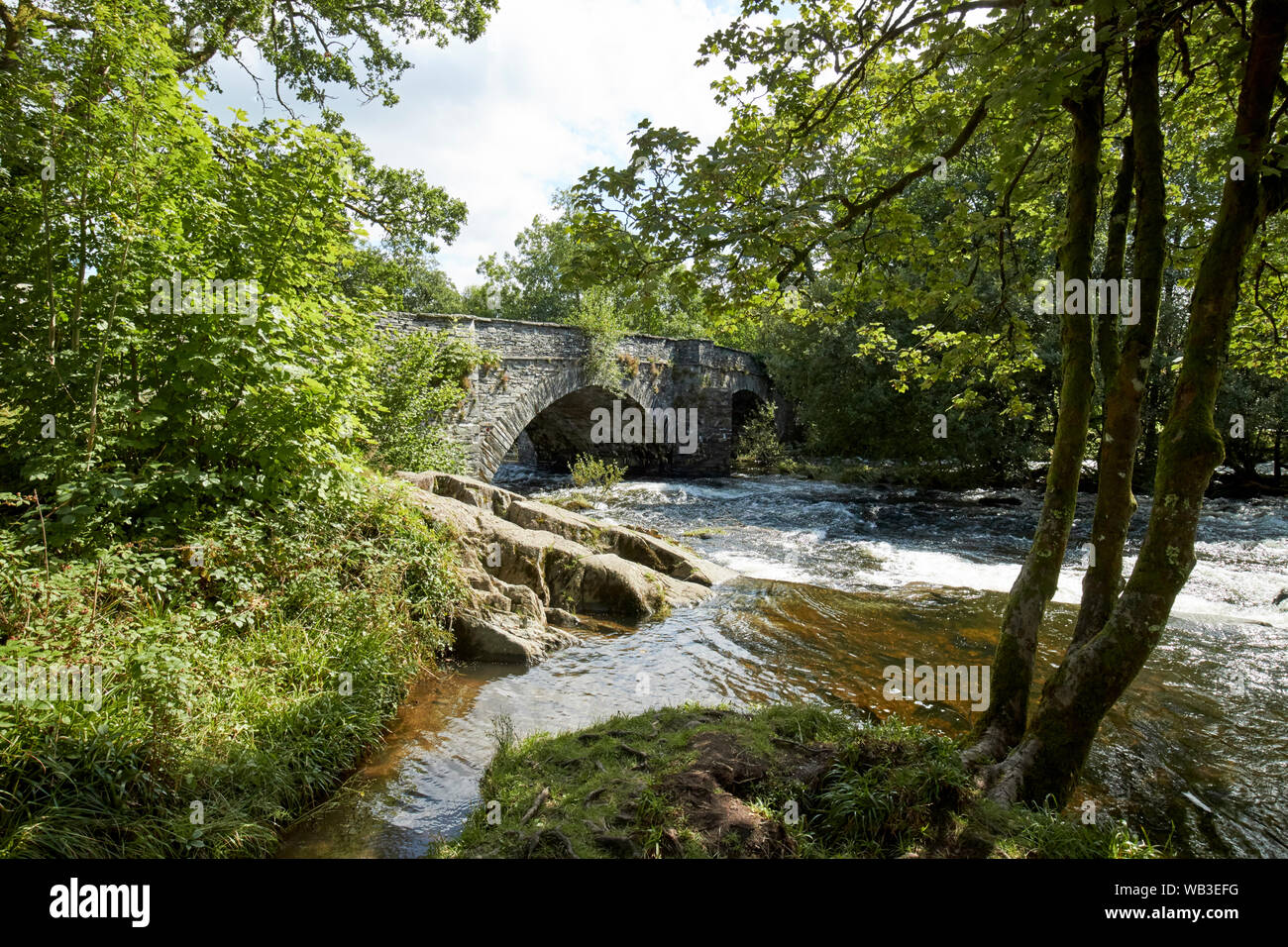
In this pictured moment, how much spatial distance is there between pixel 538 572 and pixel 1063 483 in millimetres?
5676

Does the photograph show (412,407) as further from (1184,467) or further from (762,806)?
(1184,467)

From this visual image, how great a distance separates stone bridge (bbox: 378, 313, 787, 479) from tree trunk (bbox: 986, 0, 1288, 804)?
12.8 metres

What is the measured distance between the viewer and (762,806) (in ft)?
10.6

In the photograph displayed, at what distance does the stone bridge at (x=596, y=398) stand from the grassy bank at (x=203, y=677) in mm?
8868

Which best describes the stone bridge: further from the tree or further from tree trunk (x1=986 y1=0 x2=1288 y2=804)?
tree trunk (x1=986 y1=0 x2=1288 y2=804)

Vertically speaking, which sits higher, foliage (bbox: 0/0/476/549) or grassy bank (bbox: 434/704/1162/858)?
foliage (bbox: 0/0/476/549)

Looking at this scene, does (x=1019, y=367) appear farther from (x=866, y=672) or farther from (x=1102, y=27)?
(x=1102, y=27)

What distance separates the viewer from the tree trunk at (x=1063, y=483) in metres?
4.27

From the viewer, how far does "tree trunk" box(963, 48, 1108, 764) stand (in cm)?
427

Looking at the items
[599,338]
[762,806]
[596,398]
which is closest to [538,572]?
[762,806]

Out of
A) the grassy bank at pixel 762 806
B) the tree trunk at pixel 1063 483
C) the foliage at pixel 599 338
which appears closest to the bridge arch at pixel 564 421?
the foliage at pixel 599 338

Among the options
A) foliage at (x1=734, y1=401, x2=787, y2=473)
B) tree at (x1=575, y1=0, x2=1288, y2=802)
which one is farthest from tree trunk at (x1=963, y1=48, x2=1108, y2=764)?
foliage at (x1=734, y1=401, x2=787, y2=473)
